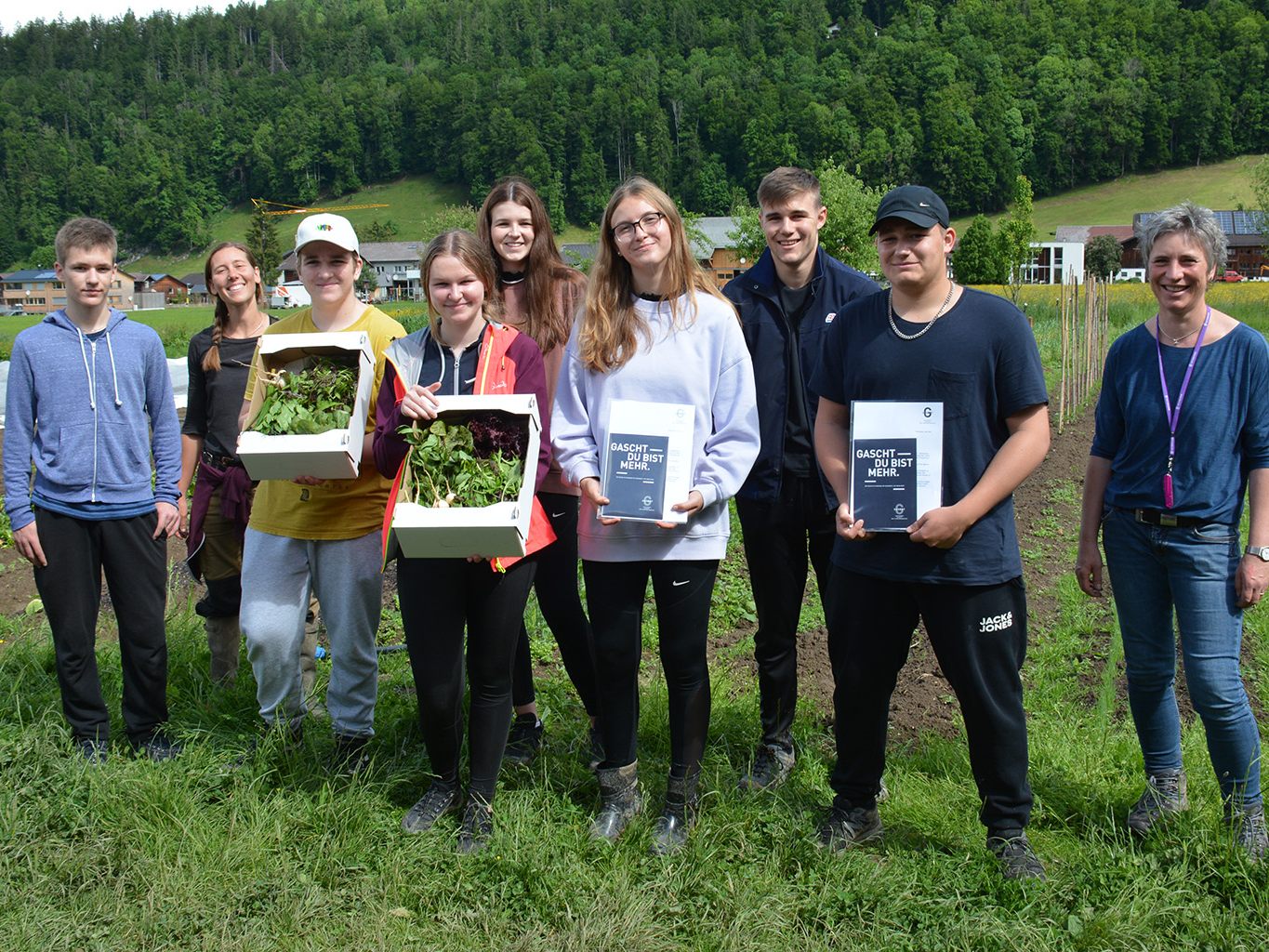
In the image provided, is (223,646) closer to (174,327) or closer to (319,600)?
(319,600)

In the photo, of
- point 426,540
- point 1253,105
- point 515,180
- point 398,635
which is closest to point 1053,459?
point 398,635

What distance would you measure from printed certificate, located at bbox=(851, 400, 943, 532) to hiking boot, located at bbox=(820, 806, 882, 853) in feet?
3.38

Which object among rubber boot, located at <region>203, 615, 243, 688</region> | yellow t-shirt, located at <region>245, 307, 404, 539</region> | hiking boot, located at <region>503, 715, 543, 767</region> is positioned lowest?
hiking boot, located at <region>503, 715, 543, 767</region>

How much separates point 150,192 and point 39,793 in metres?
131

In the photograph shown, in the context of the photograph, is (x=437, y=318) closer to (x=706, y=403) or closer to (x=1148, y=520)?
(x=706, y=403)

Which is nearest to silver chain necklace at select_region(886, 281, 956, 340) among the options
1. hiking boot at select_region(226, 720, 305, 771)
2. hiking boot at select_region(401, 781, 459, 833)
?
hiking boot at select_region(401, 781, 459, 833)

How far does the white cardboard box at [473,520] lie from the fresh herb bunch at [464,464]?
0.05 metres

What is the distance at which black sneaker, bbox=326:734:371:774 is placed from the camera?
390 cm

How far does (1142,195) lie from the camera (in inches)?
3743

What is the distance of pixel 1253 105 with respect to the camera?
356 feet

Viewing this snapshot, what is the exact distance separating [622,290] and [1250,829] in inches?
108

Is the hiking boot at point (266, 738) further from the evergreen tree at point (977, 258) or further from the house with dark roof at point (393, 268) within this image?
the house with dark roof at point (393, 268)

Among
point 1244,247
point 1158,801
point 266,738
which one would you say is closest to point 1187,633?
point 1158,801

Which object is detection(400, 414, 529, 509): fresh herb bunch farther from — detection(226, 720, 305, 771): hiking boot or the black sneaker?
detection(226, 720, 305, 771): hiking boot
